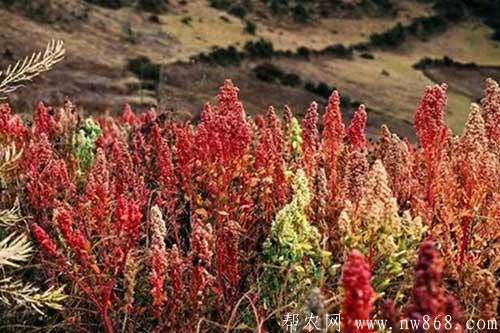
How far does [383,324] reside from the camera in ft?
8.64

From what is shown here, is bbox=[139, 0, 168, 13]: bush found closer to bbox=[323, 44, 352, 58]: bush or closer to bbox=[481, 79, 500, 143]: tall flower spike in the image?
bbox=[323, 44, 352, 58]: bush

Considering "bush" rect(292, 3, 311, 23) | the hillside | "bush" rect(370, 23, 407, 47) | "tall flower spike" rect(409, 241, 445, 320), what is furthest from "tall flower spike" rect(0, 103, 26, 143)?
"bush" rect(292, 3, 311, 23)

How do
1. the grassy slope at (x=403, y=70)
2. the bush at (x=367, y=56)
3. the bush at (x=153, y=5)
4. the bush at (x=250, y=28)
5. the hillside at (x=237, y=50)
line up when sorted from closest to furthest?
the hillside at (x=237, y=50) < the grassy slope at (x=403, y=70) < the bush at (x=153, y=5) < the bush at (x=250, y=28) < the bush at (x=367, y=56)

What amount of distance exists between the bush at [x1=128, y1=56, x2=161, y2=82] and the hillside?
0.22m

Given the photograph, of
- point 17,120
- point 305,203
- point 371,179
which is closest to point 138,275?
point 305,203

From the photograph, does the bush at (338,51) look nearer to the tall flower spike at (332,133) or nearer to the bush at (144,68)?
the bush at (144,68)

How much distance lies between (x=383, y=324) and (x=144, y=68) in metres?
24.1

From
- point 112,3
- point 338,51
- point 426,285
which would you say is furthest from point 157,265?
point 338,51

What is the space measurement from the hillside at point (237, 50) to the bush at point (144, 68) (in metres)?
0.22

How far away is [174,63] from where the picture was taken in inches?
1120

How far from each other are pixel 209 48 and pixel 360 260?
3079 centimetres

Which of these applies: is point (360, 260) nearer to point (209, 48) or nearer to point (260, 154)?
point (260, 154)

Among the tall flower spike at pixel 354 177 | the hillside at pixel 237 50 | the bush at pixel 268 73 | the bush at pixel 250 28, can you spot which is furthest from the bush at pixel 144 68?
the tall flower spike at pixel 354 177

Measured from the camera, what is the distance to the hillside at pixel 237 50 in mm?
24172
